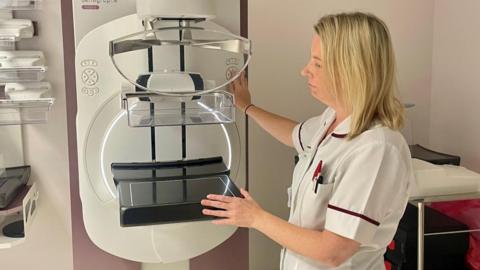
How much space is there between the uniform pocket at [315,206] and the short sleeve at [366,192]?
1.8 inches

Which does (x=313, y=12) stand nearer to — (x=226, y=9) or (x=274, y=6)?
(x=274, y=6)

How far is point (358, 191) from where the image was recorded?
123 centimetres

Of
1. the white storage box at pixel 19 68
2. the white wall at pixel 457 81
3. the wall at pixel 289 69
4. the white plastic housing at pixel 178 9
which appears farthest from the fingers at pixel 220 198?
the white wall at pixel 457 81

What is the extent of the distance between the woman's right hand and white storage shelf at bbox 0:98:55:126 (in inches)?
22.9

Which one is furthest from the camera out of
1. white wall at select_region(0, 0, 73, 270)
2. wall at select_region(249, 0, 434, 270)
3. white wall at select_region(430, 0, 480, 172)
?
wall at select_region(249, 0, 434, 270)

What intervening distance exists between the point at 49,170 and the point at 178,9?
0.97 m

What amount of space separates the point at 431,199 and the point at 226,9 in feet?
2.86

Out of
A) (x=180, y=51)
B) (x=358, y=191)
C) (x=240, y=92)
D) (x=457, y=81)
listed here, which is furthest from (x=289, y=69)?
(x=358, y=191)

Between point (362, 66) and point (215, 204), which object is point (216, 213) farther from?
point (362, 66)

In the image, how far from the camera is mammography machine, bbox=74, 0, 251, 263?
4.73 feet

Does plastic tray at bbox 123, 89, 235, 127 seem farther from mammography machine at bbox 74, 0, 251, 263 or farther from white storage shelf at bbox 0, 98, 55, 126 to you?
white storage shelf at bbox 0, 98, 55, 126

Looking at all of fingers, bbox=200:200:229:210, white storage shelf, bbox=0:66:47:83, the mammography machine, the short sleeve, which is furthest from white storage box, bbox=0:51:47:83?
the short sleeve

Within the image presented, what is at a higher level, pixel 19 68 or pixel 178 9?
pixel 178 9

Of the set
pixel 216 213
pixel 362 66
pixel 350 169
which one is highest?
pixel 362 66
